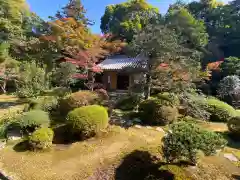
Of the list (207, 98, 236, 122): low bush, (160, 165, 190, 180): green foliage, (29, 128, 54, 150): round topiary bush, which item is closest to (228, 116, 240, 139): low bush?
(207, 98, 236, 122): low bush

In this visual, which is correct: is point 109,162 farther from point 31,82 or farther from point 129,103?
point 31,82

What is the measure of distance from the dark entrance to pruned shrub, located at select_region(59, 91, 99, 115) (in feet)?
29.4

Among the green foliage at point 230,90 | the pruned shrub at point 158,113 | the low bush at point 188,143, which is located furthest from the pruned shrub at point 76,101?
the green foliage at point 230,90

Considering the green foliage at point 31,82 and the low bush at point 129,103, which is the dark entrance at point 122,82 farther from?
the green foliage at point 31,82

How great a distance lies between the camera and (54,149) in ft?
21.0

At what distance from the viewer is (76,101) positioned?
854cm

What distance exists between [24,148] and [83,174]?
8.25ft

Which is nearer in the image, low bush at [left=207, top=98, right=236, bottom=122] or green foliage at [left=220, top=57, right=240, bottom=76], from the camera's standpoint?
low bush at [left=207, top=98, right=236, bottom=122]

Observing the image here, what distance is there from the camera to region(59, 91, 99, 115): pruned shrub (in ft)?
28.0

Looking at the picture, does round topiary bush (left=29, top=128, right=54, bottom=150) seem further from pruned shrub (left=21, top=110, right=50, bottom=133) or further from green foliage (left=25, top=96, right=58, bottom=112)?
green foliage (left=25, top=96, right=58, bottom=112)

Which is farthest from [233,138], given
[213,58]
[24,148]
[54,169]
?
[213,58]

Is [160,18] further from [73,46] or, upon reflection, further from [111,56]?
[73,46]

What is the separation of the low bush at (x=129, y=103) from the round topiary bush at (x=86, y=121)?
3238 millimetres

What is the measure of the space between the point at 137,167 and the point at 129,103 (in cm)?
543
